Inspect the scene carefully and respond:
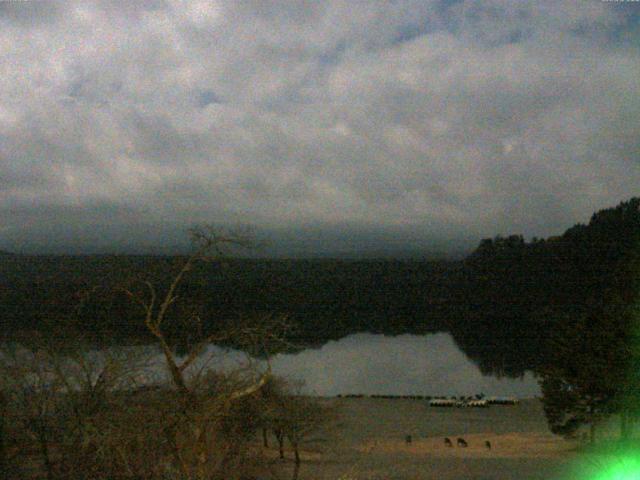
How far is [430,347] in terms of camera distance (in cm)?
5844

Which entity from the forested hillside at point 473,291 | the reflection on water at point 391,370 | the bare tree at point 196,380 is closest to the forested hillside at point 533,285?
the forested hillside at point 473,291

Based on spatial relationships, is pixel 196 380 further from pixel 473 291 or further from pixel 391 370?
pixel 473 291

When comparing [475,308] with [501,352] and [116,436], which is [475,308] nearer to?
[501,352]

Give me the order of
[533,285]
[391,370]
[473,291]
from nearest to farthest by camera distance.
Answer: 1. [391,370]
2. [533,285]
3. [473,291]

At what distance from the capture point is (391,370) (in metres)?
46.8

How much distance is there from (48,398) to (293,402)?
8.28m

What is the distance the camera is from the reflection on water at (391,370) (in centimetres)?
4028

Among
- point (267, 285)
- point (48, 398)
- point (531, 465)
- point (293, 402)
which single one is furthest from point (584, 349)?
point (267, 285)

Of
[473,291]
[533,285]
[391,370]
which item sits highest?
[533,285]

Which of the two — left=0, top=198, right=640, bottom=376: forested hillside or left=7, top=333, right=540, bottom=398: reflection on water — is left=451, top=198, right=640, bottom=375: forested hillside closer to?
left=0, top=198, right=640, bottom=376: forested hillside

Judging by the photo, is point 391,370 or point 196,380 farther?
point 391,370

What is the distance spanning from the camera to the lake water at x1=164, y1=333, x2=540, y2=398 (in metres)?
40.2

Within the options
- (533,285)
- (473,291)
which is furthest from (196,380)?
(473,291)

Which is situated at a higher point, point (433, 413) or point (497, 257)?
point (497, 257)
